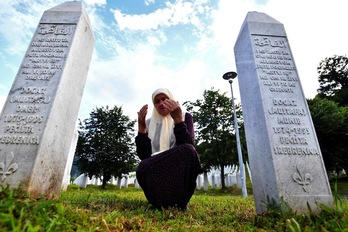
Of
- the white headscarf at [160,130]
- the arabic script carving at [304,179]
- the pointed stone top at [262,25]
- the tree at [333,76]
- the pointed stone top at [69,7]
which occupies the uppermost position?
the tree at [333,76]

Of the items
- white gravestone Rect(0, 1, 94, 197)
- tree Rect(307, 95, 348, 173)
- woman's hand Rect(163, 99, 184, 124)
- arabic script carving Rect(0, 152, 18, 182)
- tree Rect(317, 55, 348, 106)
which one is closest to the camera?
arabic script carving Rect(0, 152, 18, 182)

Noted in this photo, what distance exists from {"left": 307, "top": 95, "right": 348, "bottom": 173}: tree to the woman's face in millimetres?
17154

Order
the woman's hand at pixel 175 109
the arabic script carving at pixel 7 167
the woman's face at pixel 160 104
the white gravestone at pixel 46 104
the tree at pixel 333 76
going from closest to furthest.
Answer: the arabic script carving at pixel 7 167 → the white gravestone at pixel 46 104 → the woman's hand at pixel 175 109 → the woman's face at pixel 160 104 → the tree at pixel 333 76

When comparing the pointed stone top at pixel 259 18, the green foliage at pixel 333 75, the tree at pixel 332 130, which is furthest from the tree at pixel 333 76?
the pointed stone top at pixel 259 18

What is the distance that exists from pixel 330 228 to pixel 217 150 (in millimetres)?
14821

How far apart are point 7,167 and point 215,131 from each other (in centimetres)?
1539

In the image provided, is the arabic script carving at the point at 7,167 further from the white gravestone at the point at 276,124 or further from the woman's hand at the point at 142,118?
the white gravestone at the point at 276,124

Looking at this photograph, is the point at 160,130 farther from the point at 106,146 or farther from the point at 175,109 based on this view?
the point at 106,146

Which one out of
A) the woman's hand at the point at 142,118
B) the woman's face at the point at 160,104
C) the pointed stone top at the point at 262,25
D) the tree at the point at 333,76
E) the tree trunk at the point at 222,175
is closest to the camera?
the woman's hand at the point at 142,118

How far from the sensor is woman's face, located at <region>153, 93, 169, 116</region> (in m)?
3.44

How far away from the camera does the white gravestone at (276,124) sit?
2.54 metres

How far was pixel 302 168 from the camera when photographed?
263 centimetres

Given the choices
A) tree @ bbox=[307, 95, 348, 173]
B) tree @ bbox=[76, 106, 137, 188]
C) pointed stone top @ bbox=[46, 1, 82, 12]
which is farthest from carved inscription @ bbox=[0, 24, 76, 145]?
tree @ bbox=[307, 95, 348, 173]

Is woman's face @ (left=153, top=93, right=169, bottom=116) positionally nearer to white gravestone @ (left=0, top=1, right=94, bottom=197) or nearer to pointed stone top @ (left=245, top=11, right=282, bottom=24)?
white gravestone @ (left=0, top=1, right=94, bottom=197)
